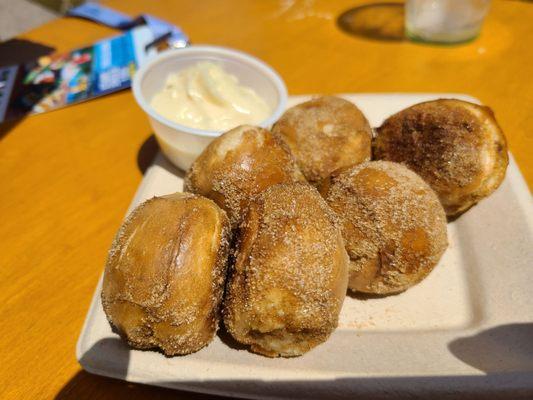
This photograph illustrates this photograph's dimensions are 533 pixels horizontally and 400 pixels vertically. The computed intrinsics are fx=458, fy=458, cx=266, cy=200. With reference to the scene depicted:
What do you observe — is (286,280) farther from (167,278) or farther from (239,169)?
(239,169)

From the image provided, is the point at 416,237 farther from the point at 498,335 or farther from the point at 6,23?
the point at 6,23

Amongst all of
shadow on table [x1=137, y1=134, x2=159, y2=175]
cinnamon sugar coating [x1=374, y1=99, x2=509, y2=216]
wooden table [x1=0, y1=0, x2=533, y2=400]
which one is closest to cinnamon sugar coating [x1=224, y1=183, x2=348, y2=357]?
wooden table [x1=0, y1=0, x2=533, y2=400]

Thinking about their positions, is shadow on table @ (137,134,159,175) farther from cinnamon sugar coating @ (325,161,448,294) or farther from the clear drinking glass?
the clear drinking glass

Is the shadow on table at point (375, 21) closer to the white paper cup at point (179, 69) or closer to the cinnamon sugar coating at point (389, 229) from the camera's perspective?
the white paper cup at point (179, 69)

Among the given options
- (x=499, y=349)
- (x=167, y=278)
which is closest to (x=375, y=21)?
(x=499, y=349)

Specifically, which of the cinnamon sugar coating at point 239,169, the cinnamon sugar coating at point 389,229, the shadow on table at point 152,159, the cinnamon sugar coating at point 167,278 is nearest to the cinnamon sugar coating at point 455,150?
the cinnamon sugar coating at point 389,229

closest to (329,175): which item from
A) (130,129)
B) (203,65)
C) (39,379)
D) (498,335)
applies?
(498,335)
